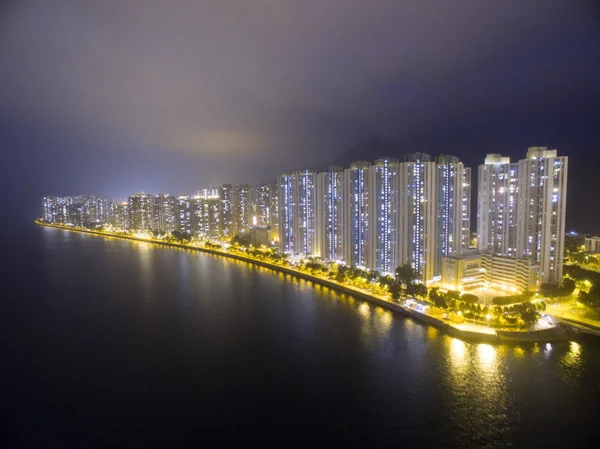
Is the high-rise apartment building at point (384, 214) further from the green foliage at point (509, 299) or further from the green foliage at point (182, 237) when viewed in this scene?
the green foliage at point (182, 237)

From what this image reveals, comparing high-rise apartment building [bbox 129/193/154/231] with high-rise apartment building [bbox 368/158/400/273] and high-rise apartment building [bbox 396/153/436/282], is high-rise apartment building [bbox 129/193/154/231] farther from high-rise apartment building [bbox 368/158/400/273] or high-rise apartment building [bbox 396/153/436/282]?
high-rise apartment building [bbox 396/153/436/282]

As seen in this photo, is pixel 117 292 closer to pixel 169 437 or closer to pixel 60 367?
pixel 60 367

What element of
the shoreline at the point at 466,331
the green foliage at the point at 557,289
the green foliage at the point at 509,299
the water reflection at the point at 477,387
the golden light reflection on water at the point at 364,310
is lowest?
the water reflection at the point at 477,387

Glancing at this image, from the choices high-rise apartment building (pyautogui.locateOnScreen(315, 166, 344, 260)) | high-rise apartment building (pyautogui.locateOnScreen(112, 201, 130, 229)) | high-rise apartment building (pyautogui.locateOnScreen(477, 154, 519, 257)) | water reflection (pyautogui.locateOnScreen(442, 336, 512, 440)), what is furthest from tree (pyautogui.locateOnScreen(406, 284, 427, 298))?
high-rise apartment building (pyautogui.locateOnScreen(112, 201, 130, 229))

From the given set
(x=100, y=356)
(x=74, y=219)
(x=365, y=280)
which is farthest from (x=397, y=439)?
(x=74, y=219)

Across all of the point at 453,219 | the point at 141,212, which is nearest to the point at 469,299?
the point at 453,219

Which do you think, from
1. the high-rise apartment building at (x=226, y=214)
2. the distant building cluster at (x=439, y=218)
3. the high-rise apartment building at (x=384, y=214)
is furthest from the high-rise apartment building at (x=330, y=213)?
the high-rise apartment building at (x=226, y=214)

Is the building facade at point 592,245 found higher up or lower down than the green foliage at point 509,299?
higher up
